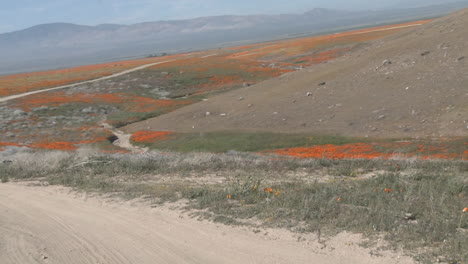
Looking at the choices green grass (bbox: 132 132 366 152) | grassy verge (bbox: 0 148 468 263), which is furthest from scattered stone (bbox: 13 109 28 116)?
grassy verge (bbox: 0 148 468 263)

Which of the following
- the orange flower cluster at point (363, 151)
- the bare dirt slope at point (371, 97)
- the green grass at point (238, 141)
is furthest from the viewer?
the bare dirt slope at point (371, 97)

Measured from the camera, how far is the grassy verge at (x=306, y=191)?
23.9 ft

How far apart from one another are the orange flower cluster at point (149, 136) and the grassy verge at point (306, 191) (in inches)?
728

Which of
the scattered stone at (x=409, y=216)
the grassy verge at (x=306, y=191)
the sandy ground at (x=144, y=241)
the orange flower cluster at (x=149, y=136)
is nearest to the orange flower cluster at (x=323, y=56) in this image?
the orange flower cluster at (x=149, y=136)

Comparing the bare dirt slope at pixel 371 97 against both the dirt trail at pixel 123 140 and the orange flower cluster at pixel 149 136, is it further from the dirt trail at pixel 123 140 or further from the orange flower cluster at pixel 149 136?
the orange flower cluster at pixel 149 136

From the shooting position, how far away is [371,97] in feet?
115

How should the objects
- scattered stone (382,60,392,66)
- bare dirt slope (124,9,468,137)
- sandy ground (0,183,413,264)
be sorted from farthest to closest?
scattered stone (382,60,392,66) → bare dirt slope (124,9,468,137) → sandy ground (0,183,413,264)

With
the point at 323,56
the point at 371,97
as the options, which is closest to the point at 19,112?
the point at 371,97

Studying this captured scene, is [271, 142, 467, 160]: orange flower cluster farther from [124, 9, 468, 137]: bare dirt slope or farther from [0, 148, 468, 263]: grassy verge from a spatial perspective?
[0, 148, 468, 263]: grassy verge

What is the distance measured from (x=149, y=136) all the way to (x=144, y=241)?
2923 cm

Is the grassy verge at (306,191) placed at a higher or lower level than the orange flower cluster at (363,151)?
higher

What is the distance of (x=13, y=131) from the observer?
42.5m

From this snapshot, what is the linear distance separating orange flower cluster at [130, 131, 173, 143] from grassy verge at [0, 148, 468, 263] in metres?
18.5

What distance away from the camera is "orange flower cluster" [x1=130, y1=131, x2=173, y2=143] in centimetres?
3512
